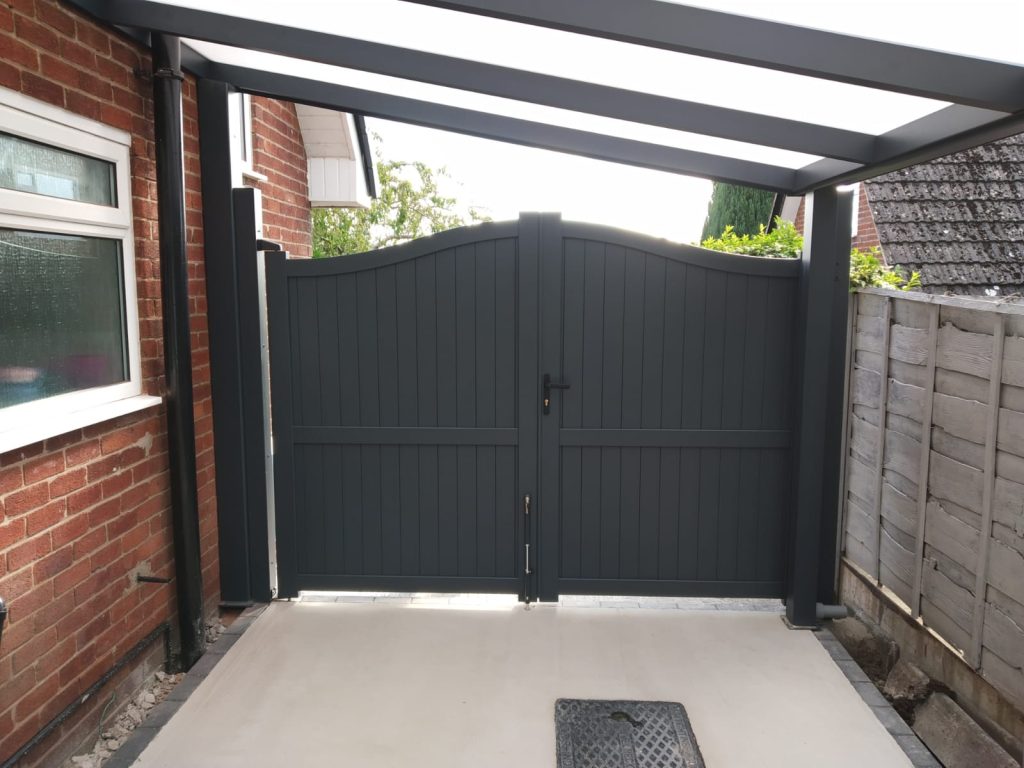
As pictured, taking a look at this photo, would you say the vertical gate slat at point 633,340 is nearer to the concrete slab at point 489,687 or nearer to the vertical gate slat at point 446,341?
the vertical gate slat at point 446,341

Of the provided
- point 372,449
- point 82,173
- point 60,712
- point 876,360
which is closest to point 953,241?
point 876,360

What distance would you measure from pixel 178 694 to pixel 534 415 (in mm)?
2093

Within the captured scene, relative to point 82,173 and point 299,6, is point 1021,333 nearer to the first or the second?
point 299,6

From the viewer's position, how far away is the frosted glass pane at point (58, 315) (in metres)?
2.47

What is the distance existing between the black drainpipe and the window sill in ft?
0.56

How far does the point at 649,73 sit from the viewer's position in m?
2.87

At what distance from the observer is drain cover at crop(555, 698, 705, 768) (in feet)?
8.76

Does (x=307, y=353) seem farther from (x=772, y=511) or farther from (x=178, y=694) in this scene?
(x=772, y=511)

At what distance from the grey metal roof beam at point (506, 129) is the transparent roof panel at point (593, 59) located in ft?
2.34

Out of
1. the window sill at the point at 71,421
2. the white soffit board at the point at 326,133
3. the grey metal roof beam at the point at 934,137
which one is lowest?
the window sill at the point at 71,421

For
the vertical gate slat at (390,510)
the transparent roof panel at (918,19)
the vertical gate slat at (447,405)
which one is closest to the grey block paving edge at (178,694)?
the vertical gate slat at (390,510)

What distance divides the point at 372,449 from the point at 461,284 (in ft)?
3.33

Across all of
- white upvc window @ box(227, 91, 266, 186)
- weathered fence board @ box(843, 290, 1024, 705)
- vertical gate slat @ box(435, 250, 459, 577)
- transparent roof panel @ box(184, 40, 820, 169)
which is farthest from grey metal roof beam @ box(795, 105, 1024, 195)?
white upvc window @ box(227, 91, 266, 186)

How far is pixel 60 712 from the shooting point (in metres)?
2.65
